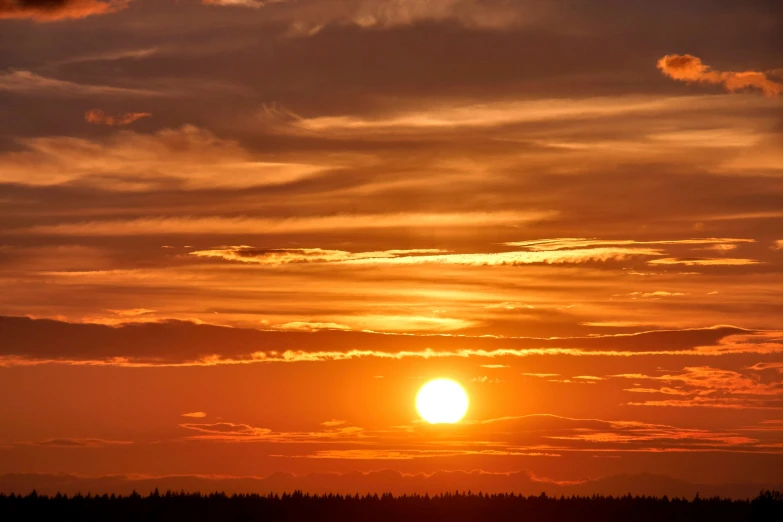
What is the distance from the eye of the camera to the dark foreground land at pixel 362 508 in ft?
524

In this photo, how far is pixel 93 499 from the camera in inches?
6516

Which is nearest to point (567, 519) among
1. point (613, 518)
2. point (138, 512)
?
point (613, 518)

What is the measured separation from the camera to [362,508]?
164625 mm

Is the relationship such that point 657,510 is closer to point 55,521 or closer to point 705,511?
point 705,511

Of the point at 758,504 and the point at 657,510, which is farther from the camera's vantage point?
the point at 657,510

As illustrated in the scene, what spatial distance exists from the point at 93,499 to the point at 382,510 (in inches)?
1623

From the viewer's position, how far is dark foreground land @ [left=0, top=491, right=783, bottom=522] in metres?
160

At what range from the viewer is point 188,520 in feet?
530

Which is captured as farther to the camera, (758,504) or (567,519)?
(567,519)

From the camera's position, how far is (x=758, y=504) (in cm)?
13125

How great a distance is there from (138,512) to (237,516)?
45.4 ft

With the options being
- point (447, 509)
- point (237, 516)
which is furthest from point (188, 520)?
point (447, 509)

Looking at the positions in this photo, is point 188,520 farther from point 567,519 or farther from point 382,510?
point 567,519

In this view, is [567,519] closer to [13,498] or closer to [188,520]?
[188,520]
